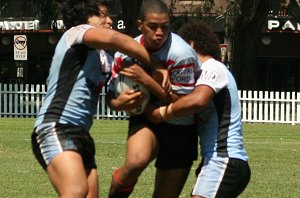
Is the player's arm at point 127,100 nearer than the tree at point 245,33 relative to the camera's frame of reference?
Yes

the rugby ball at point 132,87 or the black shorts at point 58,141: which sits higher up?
the rugby ball at point 132,87

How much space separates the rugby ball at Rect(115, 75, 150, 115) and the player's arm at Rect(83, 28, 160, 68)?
35cm

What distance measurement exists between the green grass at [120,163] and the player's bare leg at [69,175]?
4332mm

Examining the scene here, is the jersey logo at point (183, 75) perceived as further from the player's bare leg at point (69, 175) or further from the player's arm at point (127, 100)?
the player's bare leg at point (69, 175)

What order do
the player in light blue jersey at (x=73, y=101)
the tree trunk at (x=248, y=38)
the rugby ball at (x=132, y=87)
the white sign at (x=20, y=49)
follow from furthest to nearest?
the tree trunk at (x=248, y=38) < the white sign at (x=20, y=49) < the rugby ball at (x=132, y=87) < the player in light blue jersey at (x=73, y=101)

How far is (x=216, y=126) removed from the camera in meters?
7.20

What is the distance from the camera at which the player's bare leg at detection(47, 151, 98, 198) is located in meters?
6.59

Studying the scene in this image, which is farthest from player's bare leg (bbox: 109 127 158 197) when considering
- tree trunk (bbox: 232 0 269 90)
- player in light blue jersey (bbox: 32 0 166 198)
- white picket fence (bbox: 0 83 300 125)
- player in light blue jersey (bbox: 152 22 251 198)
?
tree trunk (bbox: 232 0 269 90)

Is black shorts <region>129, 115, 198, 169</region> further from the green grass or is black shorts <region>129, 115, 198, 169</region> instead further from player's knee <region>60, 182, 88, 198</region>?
the green grass

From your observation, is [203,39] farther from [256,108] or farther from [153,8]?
[256,108]

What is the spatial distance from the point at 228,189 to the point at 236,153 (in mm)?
288

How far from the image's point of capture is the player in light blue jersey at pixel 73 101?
6.66 meters

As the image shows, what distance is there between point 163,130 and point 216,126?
477 mm

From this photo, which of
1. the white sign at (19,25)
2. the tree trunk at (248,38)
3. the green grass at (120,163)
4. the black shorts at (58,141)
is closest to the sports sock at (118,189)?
the black shorts at (58,141)
